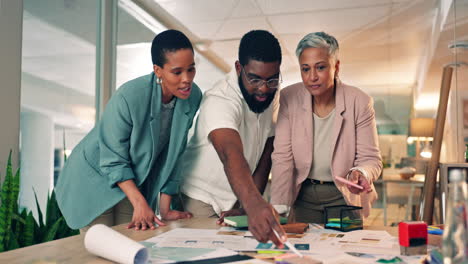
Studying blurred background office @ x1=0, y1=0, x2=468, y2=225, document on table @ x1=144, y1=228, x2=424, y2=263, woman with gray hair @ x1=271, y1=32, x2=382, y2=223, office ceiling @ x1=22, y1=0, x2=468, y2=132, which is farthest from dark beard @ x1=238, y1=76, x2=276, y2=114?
office ceiling @ x1=22, y1=0, x2=468, y2=132

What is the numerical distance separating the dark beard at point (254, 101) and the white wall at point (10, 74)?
1449 mm

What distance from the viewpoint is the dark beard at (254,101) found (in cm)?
165

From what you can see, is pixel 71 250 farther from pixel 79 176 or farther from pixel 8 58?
pixel 8 58

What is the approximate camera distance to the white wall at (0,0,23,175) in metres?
2.38

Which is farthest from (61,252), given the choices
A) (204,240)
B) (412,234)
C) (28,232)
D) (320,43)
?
(28,232)

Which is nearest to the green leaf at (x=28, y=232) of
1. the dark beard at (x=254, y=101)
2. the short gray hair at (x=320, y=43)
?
the dark beard at (x=254, y=101)

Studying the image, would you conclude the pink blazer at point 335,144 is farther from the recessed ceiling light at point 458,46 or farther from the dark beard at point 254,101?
the recessed ceiling light at point 458,46

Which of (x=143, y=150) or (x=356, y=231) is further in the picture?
(x=143, y=150)

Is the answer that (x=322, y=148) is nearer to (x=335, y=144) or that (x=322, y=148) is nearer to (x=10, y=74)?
(x=335, y=144)

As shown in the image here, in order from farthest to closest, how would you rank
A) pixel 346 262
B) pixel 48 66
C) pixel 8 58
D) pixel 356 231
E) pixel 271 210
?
pixel 48 66 → pixel 8 58 → pixel 356 231 → pixel 271 210 → pixel 346 262

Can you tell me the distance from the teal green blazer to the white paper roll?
1.69 ft

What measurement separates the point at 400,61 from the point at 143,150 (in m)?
3.52

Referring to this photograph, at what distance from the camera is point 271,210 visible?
107 centimetres

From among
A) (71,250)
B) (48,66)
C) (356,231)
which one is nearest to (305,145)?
(356,231)
